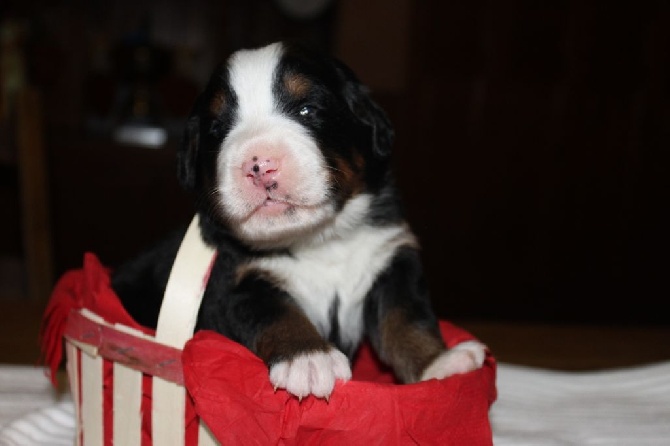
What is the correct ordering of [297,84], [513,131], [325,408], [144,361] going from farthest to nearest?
1. [513,131]
2. [297,84]
3. [144,361]
4. [325,408]

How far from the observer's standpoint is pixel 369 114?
4.80 ft

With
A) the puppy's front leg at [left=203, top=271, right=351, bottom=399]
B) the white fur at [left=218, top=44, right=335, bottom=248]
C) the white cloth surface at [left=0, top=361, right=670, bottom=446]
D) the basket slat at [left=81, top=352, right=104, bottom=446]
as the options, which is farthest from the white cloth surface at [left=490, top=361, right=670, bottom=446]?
the basket slat at [left=81, top=352, right=104, bottom=446]

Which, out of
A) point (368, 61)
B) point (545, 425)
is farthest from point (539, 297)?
point (545, 425)

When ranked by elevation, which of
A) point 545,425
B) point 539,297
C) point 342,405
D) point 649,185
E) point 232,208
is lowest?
point 539,297

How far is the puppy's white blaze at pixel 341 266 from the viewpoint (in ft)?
4.48

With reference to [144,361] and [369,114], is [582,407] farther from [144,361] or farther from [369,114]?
[144,361]

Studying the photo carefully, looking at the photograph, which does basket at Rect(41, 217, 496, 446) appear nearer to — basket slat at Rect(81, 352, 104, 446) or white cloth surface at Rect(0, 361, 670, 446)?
basket slat at Rect(81, 352, 104, 446)

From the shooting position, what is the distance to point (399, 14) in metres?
4.43

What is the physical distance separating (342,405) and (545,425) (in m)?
0.65

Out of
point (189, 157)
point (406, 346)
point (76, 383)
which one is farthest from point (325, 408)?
point (189, 157)

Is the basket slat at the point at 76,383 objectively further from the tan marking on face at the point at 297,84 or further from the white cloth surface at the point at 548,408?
the tan marking on face at the point at 297,84

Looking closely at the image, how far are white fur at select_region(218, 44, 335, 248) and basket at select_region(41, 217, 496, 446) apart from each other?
0.09m

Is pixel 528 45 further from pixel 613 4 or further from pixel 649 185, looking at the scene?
pixel 649 185

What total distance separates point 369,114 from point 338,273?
307 millimetres
